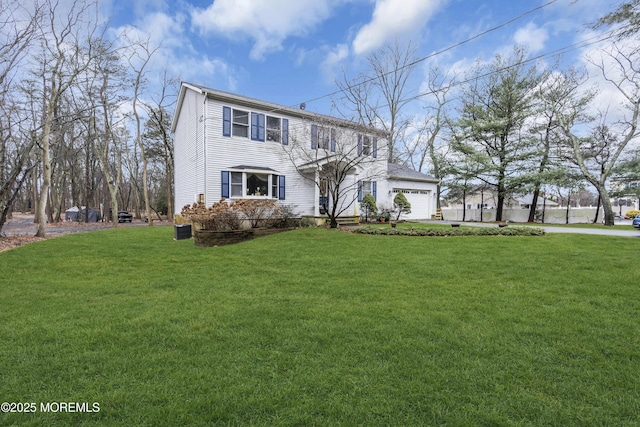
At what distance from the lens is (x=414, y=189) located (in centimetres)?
1975

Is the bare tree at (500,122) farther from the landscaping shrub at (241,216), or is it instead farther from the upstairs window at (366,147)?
the landscaping shrub at (241,216)

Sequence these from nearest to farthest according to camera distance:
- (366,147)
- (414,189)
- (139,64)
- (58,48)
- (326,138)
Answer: (58,48) < (366,147) < (326,138) < (139,64) < (414,189)

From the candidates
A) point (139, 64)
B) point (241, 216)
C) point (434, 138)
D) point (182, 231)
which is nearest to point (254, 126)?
point (241, 216)

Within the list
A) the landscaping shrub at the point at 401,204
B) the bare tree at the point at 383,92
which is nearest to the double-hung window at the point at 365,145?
the bare tree at the point at 383,92

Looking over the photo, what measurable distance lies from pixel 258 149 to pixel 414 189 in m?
11.0

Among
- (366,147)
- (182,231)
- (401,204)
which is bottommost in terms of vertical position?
(182,231)

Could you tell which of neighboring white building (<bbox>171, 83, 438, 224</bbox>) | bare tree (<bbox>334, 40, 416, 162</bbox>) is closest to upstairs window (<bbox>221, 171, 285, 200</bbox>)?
neighboring white building (<bbox>171, 83, 438, 224</bbox>)

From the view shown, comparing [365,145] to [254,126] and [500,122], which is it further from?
[500,122]

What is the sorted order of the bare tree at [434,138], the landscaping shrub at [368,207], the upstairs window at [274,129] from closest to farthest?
the upstairs window at [274,129] < the landscaping shrub at [368,207] < the bare tree at [434,138]

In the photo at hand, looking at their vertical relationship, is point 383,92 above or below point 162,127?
above

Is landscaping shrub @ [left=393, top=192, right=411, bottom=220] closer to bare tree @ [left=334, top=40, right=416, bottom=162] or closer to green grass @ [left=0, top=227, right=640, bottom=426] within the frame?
bare tree @ [left=334, top=40, right=416, bottom=162]

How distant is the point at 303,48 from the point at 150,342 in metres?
15.5

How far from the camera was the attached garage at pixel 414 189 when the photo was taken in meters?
18.6

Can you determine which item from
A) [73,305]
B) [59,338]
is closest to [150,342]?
[59,338]
